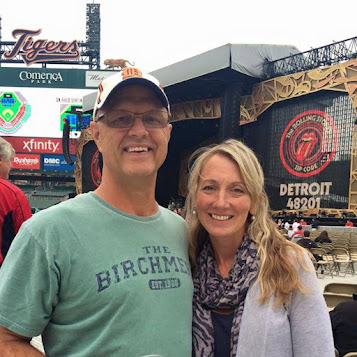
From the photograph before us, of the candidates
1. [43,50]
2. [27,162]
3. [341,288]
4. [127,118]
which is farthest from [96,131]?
[43,50]

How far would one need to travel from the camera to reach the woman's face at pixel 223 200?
1438 mm

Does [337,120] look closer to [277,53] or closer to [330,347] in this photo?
[277,53]

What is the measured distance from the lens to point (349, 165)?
18.0 metres

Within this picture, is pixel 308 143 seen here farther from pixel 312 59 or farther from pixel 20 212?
pixel 20 212

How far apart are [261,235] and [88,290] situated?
0.62m

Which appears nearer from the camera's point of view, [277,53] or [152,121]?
[152,121]

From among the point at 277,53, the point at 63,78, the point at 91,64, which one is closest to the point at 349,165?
the point at 277,53

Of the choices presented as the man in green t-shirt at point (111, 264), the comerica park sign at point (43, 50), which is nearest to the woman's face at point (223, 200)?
the man in green t-shirt at point (111, 264)

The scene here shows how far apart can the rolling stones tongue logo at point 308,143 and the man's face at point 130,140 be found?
18.7m

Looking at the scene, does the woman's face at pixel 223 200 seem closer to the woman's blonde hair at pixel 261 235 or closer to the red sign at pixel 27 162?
the woman's blonde hair at pixel 261 235

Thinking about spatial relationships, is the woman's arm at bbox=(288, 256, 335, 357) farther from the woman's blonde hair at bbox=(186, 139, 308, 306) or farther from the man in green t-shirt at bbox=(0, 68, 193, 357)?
the man in green t-shirt at bbox=(0, 68, 193, 357)

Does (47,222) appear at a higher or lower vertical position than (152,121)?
lower

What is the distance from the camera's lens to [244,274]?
1361 millimetres

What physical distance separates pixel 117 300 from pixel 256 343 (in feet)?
1.46
